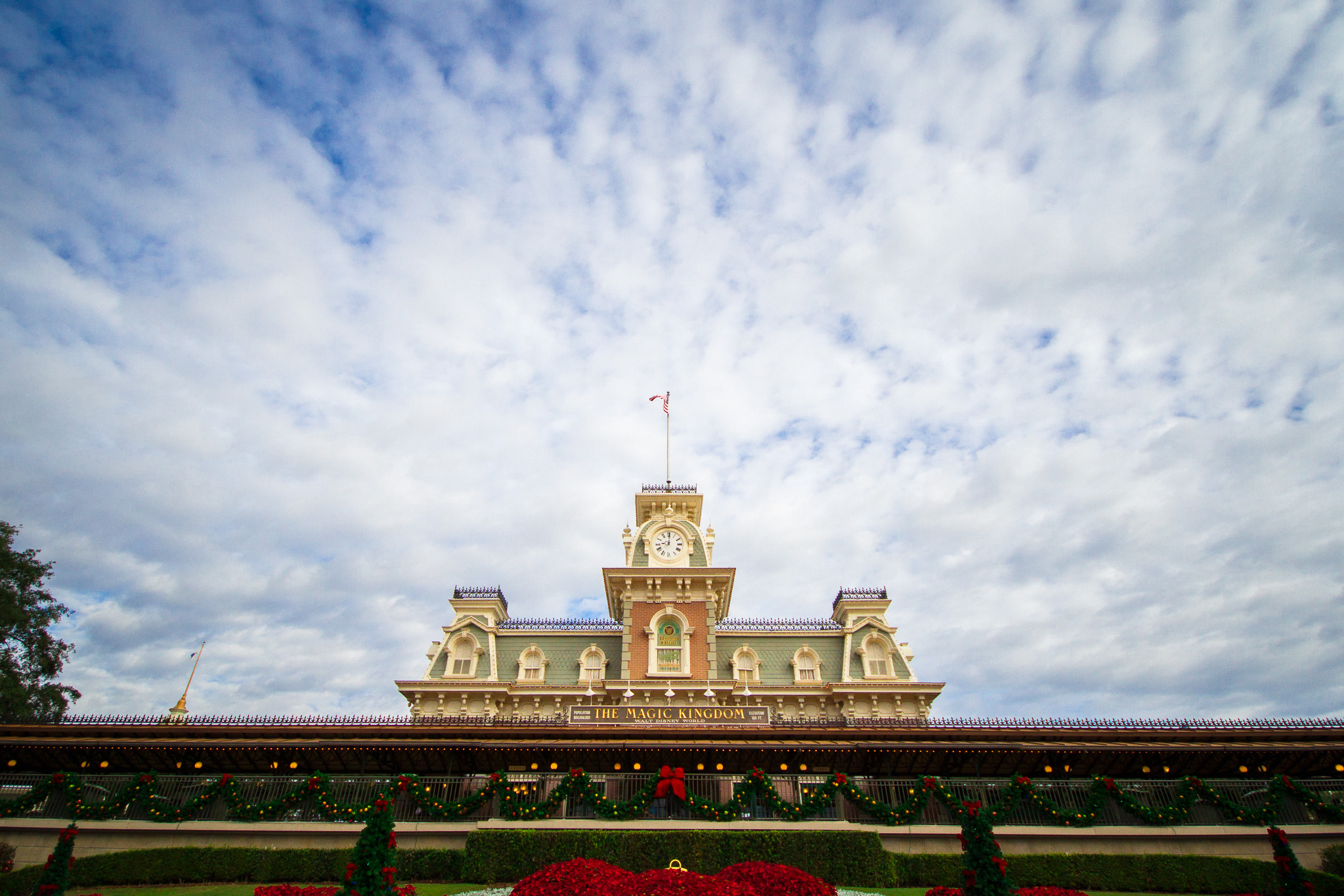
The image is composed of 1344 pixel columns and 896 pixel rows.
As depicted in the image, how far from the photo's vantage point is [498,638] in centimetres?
3834

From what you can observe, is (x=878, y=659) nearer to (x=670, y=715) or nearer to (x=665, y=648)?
(x=665, y=648)

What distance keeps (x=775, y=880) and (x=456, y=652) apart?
27.0 meters

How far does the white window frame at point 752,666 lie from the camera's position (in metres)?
36.5

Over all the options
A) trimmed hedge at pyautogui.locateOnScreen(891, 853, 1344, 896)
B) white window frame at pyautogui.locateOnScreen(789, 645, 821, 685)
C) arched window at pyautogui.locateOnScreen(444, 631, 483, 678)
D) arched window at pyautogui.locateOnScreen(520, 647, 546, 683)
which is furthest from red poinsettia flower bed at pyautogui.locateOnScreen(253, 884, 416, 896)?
white window frame at pyautogui.locateOnScreen(789, 645, 821, 685)

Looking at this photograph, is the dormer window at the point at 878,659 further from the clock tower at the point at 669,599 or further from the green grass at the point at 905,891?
the green grass at the point at 905,891

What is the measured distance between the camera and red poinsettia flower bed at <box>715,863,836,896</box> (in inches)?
565

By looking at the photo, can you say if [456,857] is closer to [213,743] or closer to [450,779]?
[450,779]

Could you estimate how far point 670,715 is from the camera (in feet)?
82.1

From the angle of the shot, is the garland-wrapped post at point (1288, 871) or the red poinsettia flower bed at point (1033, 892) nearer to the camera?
the garland-wrapped post at point (1288, 871)

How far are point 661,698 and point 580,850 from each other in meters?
15.5

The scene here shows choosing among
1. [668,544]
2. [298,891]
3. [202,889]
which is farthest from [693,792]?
[668,544]

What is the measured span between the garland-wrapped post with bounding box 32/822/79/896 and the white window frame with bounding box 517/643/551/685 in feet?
74.2

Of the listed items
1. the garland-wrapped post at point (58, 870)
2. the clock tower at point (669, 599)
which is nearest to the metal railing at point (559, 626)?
the clock tower at point (669, 599)

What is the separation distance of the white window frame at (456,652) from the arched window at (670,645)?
33.8 feet
